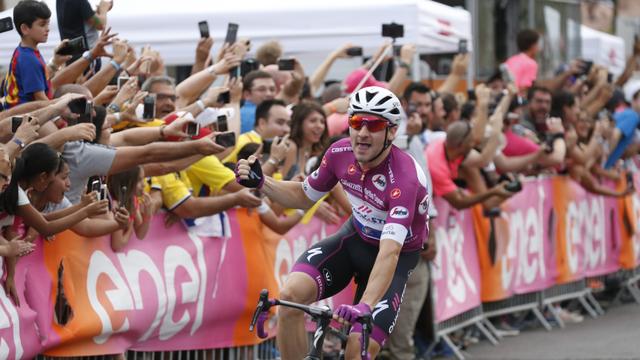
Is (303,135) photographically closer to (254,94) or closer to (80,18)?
(254,94)

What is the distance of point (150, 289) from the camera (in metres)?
9.57

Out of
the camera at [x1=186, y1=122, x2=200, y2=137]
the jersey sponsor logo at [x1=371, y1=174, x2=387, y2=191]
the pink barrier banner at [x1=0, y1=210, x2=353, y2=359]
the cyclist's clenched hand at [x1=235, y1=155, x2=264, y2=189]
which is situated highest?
the camera at [x1=186, y1=122, x2=200, y2=137]

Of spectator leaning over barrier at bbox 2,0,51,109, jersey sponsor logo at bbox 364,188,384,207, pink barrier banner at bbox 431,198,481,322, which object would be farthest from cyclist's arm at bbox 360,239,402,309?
pink barrier banner at bbox 431,198,481,322

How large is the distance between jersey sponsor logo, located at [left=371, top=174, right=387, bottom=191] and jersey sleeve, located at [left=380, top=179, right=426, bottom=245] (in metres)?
0.14

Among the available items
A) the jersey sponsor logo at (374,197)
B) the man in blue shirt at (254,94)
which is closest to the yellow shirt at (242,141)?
the man in blue shirt at (254,94)

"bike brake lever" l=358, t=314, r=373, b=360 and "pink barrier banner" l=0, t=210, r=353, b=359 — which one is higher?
"bike brake lever" l=358, t=314, r=373, b=360

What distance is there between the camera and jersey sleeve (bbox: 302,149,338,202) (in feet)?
29.3

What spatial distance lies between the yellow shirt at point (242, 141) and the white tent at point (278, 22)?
3.61 meters

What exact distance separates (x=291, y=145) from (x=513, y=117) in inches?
168

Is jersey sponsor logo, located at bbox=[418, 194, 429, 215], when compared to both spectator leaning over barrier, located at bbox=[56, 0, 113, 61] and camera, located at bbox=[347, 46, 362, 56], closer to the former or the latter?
spectator leaning over barrier, located at bbox=[56, 0, 113, 61]

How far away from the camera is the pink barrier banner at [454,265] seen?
12852 mm

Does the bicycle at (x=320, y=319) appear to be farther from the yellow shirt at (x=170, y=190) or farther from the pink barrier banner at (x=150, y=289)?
the yellow shirt at (x=170, y=190)

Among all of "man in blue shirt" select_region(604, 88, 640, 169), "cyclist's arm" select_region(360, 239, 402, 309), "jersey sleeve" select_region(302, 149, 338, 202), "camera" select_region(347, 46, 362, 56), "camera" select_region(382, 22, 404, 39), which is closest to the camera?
"cyclist's arm" select_region(360, 239, 402, 309)

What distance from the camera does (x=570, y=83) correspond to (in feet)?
63.2
